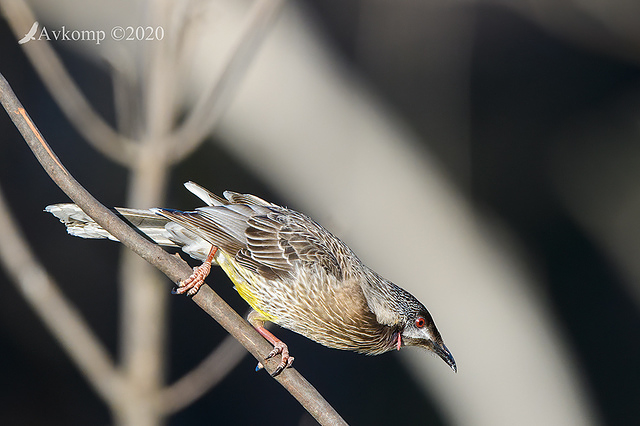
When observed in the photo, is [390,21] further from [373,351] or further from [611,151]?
[373,351]

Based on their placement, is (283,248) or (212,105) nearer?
(283,248)

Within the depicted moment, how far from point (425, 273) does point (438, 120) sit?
4.64 ft

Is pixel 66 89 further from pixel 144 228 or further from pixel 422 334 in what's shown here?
pixel 422 334

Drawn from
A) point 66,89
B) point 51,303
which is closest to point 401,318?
point 51,303

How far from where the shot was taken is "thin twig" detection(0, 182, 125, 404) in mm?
2658

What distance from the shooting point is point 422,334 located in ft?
9.89

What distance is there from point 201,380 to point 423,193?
2926mm

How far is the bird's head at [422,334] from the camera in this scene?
118 inches

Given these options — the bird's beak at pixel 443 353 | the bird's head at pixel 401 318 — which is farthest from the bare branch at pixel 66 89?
the bird's beak at pixel 443 353

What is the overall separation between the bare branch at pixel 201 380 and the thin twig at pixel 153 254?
2.06ft

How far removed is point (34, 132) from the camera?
1.91m

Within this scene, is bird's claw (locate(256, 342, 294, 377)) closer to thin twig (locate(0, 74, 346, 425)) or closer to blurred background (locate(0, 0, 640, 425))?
thin twig (locate(0, 74, 346, 425))

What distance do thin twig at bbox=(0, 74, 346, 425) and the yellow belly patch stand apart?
49 centimetres

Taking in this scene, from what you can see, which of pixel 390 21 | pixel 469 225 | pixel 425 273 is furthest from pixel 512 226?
pixel 390 21
